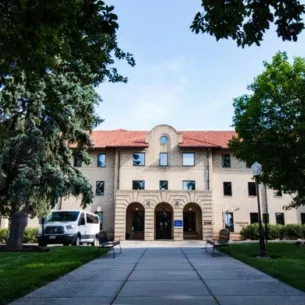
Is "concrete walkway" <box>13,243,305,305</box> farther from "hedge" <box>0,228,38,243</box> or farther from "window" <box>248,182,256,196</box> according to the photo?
"window" <box>248,182,256,196</box>

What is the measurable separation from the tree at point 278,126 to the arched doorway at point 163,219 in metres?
15.7

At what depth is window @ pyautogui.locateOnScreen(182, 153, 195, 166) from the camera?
36.8 metres

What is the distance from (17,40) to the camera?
568 cm

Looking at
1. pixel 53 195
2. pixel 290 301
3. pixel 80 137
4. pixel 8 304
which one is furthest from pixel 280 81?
pixel 8 304

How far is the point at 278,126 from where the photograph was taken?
2061 centimetres

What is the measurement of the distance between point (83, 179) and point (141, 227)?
17.3 m

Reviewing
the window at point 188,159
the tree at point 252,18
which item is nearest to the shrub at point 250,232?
the window at point 188,159

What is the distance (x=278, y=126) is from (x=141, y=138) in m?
19.7

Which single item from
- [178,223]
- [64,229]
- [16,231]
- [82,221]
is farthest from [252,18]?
[178,223]

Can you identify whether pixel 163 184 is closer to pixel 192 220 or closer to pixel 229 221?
pixel 192 220

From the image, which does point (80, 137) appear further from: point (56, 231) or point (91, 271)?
point (91, 271)

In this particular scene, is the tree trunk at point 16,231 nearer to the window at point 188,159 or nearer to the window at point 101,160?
the window at point 101,160

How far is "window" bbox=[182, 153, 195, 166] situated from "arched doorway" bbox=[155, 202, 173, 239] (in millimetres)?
4685

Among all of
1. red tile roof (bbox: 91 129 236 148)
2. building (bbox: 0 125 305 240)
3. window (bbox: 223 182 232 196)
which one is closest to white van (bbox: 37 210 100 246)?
building (bbox: 0 125 305 240)
